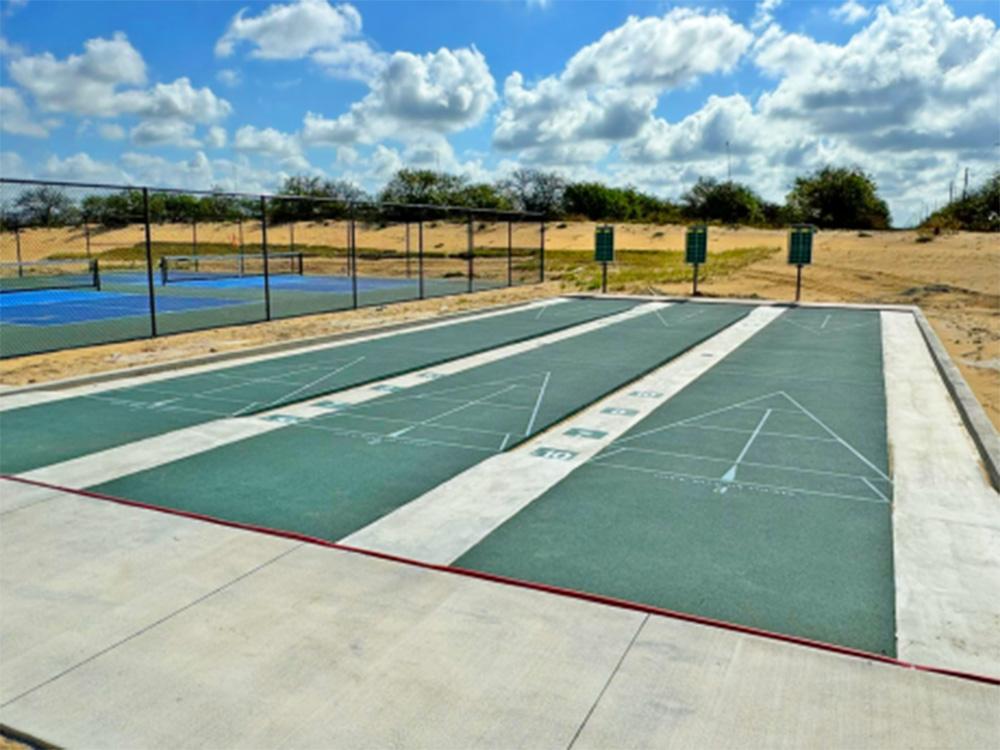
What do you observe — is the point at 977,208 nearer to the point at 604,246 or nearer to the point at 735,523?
the point at 604,246

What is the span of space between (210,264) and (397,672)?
41.5 m

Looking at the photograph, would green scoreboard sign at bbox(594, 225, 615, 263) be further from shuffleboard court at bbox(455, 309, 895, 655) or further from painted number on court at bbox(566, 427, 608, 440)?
painted number on court at bbox(566, 427, 608, 440)

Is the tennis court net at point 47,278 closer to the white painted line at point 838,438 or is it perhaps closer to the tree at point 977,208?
the white painted line at point 838,438

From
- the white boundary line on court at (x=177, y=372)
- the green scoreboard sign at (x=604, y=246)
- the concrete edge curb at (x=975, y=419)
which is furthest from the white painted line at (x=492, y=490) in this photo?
the green scoreboard sign at (x=604, y=246)

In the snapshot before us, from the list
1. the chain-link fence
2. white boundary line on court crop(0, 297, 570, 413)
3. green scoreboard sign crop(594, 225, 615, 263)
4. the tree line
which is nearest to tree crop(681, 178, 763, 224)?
the tree line

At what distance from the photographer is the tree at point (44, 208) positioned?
28406 millimetres

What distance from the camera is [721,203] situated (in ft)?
249

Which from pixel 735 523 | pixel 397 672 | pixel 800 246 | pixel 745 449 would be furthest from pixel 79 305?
pixel 397 672

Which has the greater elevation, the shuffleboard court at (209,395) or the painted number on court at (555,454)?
the shuffleboard court at (209,395)

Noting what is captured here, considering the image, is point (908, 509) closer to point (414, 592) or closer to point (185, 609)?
point (414, 592)

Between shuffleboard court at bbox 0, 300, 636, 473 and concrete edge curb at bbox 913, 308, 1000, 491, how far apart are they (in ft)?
23.7

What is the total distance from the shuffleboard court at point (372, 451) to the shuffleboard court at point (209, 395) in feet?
3.05

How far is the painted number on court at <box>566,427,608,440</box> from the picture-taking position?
8.54 m

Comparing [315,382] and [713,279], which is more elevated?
[713,279]
